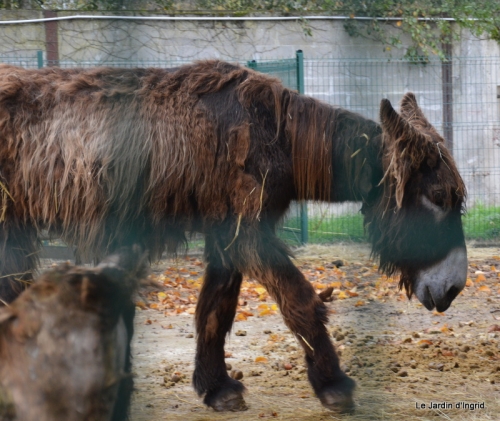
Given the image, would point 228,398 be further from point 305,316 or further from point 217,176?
point 217,176

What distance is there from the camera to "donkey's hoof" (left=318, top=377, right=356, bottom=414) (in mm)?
3842

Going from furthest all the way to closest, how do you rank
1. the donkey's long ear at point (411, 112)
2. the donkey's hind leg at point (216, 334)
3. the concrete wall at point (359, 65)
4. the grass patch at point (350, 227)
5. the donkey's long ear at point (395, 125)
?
the concrete wall at point (359, 65) < the grass patch at point (350, 227) < the donkey's long ear at point (411, 112) < the donkey's hind leg at point (216, 334) < the donkey's long ear at point (395, 125)

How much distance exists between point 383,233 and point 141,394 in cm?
178

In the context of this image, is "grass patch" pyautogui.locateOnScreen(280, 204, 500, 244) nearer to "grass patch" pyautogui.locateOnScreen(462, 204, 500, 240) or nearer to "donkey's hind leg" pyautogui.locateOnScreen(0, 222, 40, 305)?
"grass patch" pyautogui.locateOnScreen(462, 204, 500, 240)

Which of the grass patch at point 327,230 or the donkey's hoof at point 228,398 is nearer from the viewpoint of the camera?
the donkey's hoof at point 228,398

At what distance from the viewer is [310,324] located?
3.82 metres

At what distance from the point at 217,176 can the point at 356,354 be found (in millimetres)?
1974

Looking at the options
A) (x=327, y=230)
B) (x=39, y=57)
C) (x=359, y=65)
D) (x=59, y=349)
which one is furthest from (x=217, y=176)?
(x=359, y=65)

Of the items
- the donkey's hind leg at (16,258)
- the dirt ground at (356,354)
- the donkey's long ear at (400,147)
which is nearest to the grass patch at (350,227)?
the dirt ground at (356,354)

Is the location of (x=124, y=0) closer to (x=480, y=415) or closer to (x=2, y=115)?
(x=2, y=115)

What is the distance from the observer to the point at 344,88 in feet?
31.7

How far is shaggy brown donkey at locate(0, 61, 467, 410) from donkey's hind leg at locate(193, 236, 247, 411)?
0.04 feet

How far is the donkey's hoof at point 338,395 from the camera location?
3842 millimetres

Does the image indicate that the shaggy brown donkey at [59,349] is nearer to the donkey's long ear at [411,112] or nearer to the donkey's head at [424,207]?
the donkey's head at [424,207]
